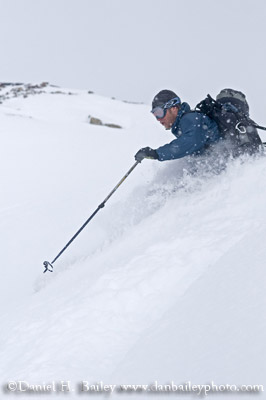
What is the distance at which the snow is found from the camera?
2496mm

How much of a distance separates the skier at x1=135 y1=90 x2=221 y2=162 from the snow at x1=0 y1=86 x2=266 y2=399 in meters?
0.58

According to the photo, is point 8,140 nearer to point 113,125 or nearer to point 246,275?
point 113,125

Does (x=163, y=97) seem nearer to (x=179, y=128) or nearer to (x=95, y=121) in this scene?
(x=179, y=128)

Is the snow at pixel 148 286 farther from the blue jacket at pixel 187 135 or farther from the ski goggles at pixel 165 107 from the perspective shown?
the ski goggles at pixel 165 107

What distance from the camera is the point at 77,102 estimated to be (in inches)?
1024

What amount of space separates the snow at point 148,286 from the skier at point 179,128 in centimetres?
58

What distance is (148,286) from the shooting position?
3662 mm

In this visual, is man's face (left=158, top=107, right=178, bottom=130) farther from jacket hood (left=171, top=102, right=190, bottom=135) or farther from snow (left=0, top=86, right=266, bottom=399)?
snow (left=0, top=86, right=266, bottom=399)

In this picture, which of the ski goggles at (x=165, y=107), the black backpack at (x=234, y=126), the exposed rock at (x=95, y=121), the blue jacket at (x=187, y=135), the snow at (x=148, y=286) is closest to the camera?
the snow at (x=148, y=286)

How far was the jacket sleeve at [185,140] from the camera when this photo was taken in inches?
226

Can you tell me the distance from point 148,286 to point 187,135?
2746 mm

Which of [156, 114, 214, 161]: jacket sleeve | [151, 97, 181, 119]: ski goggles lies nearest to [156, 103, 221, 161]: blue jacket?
[156, 114, 214, 161]: jacket sleeve

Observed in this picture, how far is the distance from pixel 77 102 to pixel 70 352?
79.6 feet

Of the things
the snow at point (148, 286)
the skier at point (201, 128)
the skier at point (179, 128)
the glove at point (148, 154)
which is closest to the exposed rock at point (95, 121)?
the snow at point (148, 286)
